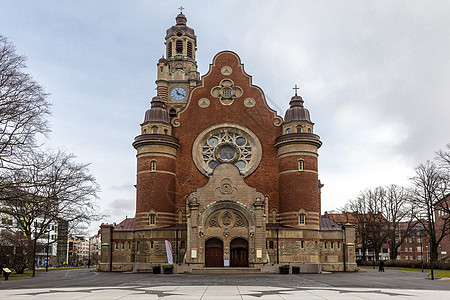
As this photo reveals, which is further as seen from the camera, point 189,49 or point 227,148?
point 189,49

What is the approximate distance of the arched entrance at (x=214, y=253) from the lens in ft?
156

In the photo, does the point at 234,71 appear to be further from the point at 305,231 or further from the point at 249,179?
the point at 305,231

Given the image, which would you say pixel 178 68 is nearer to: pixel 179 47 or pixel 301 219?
pixel 179 47

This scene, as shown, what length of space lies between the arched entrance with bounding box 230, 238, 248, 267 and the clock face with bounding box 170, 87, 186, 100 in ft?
85.6

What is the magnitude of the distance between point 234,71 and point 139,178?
60.1 feet

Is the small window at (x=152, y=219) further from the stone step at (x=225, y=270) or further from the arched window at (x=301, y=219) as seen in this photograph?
the arched window at (x=301, y=219)

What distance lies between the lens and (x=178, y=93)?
218ft

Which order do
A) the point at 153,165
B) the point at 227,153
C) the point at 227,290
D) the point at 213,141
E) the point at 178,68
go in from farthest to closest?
the point at 178,68, the point at 213,141, the point at 227,153, the point at 153,165, the point at 227,290

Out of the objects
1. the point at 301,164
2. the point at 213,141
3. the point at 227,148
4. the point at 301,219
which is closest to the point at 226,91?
the point at 213,141

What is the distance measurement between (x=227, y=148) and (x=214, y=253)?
13690mm

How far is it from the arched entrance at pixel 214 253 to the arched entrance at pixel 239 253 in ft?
3.80

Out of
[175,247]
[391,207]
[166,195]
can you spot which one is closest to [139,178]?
[166,195]

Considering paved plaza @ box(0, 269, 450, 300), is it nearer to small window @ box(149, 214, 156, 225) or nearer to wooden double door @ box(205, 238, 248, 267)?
wooden double door @ box(205, 238, 248, 267)

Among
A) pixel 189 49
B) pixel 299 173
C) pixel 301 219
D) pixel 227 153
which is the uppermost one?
pixel 189 49
